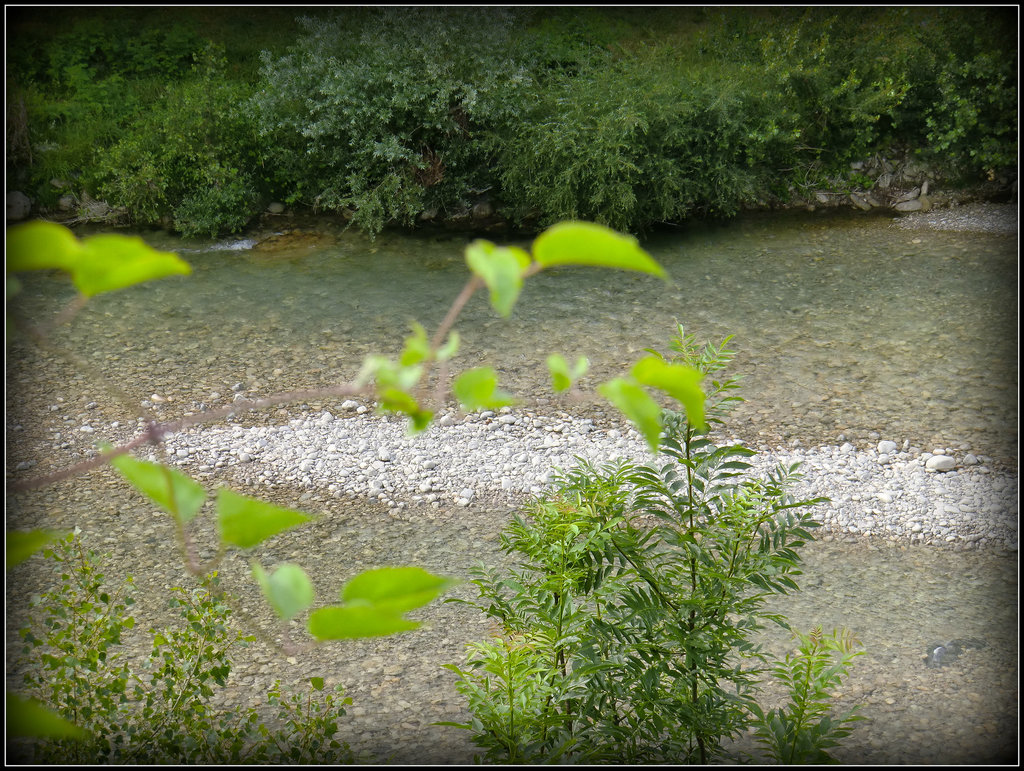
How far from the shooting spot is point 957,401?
436 cm

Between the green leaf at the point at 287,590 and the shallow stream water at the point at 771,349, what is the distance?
6.38 feet

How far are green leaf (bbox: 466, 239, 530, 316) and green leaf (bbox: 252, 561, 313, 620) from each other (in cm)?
18

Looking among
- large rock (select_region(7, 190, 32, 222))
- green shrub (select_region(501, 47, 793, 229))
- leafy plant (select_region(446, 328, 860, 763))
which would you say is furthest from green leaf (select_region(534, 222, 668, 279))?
large rock (select_region(7, 190, 32, 222))

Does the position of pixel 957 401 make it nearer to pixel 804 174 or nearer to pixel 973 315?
pixel 973 315

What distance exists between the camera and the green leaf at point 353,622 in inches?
18.7

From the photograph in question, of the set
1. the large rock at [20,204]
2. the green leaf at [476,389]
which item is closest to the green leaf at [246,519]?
the green leaf at [476,389]

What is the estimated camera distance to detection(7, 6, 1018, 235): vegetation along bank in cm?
597

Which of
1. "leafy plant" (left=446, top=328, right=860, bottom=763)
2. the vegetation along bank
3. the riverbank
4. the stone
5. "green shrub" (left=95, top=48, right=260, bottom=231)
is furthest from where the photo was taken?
"green shrub" (left=95, top=48, right=260, bottom=231)

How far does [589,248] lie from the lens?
456mm

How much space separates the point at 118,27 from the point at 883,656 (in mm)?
7408

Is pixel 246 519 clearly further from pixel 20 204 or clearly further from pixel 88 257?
pixel 20 204

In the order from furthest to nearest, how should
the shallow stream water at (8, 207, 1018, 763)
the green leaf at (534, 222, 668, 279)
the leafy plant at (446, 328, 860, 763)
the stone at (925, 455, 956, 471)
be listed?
the stone at (925, 455, 956, 471)
the shallow stream water at (8, 207, 1018, 763)
the leafy plant at (446, 328, 860, 763)
the green leaf at (534, 222, 668, 279)

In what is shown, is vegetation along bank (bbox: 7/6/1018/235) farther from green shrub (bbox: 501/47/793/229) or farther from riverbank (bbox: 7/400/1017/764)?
riverbank (bbox: 7/400/1017/764)

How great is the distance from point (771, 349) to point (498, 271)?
4.68 metres
